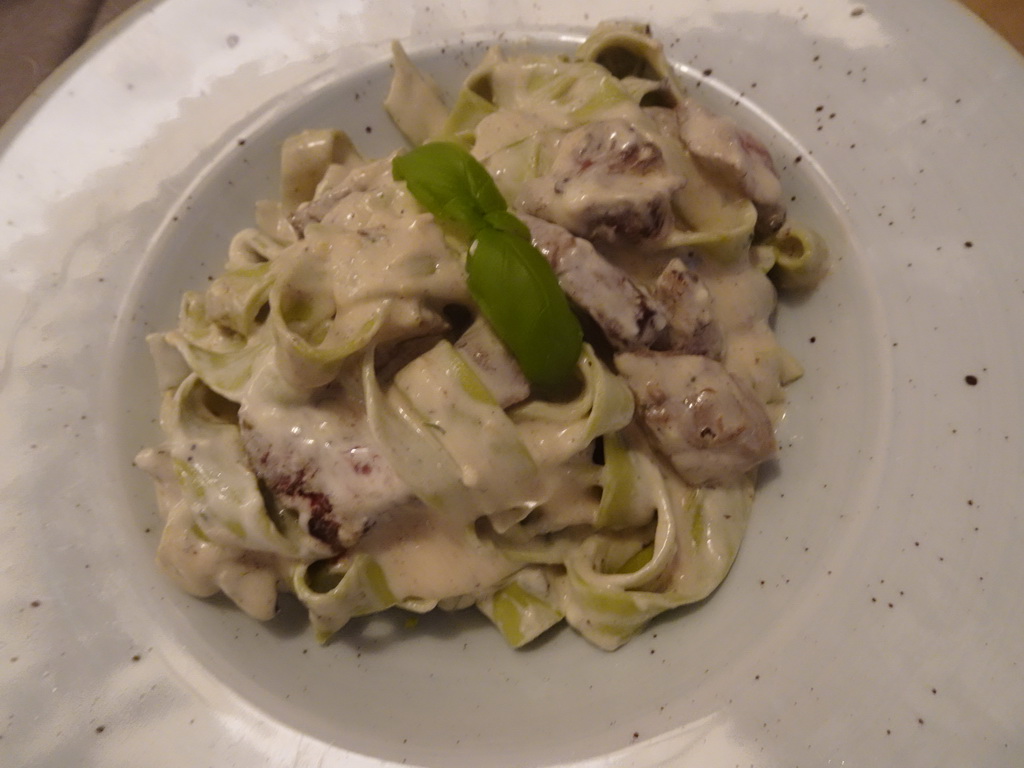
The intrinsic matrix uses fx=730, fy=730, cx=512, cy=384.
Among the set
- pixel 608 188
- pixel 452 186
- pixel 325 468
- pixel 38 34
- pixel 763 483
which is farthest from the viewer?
pixel 38 34

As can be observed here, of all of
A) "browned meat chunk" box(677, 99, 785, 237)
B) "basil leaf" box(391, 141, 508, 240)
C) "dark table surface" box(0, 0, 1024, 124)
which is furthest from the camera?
"dark table surface" box(0, 0, 1024, 124)

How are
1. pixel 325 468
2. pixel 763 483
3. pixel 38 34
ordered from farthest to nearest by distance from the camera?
pixel 38 34
pixel 763 483
pixel 325 468

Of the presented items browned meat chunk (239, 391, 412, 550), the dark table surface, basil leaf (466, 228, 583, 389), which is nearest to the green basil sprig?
basil leaf (466, 228, 583, 389)

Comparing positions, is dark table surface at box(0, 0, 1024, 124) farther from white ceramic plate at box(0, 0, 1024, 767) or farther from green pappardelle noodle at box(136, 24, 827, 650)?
green pappardelle noodle at box(136, 24, 827, 650)

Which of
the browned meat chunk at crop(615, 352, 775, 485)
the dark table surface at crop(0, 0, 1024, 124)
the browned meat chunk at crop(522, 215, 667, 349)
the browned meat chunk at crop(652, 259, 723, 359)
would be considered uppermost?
the dark table surface at crop(0, 0, 1024, 124)

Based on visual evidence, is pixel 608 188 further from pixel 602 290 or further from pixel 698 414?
pixel 698 414

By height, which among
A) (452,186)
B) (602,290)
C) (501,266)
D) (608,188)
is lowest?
(602,290)

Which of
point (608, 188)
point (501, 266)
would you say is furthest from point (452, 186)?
point (608, 188)

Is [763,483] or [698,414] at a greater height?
[698,414]
